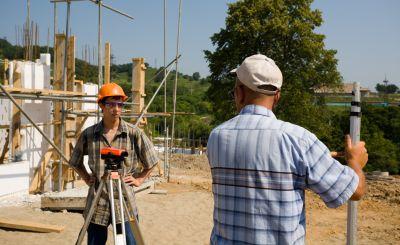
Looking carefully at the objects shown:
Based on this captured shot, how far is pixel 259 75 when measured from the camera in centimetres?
156

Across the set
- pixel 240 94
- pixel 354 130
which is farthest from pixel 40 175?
pixel 240 94

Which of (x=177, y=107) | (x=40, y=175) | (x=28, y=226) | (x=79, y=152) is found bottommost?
(x=28, y=226)

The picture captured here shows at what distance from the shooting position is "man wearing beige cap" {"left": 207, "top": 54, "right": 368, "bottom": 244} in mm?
1485

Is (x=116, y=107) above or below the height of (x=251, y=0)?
below

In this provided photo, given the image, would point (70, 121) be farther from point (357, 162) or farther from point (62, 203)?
point (357, 162)

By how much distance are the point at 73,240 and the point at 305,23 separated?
13566mm

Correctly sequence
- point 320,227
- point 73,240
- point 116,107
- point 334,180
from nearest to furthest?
point 334,180 → point 116,107 → point 73,240 → point 320,227

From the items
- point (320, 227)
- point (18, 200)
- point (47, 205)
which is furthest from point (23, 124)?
point (320, 227)

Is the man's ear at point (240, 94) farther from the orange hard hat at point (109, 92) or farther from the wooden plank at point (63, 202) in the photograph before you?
the wooden plank at point (63, 202)

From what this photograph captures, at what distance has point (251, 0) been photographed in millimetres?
17031

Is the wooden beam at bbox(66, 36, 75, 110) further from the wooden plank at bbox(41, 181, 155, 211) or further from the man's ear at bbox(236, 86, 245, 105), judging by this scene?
the man's ear at bbox(236, 86, 245, 105)

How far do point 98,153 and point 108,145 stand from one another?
0.30ft

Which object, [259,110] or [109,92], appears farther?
[109,92]

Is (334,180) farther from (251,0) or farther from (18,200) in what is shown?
(251,0)
